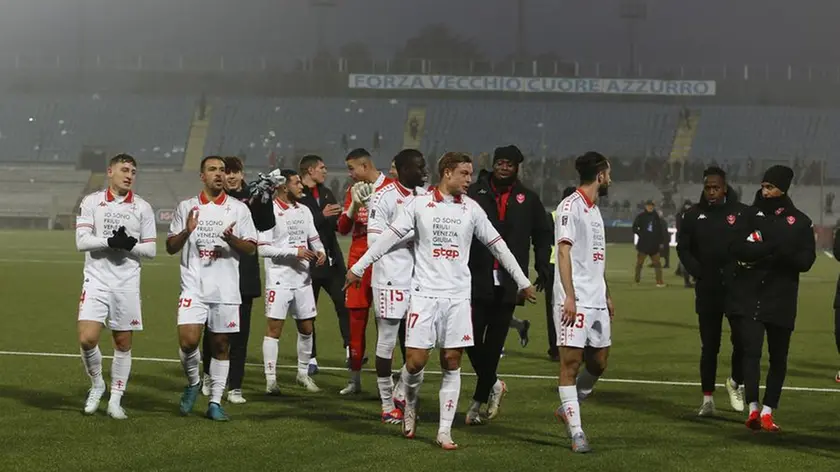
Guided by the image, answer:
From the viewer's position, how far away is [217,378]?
33.3 ft

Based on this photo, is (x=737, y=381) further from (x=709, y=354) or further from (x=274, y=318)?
(x=274, y=318)

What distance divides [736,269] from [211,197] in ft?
14.2

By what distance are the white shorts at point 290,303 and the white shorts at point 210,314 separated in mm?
1807

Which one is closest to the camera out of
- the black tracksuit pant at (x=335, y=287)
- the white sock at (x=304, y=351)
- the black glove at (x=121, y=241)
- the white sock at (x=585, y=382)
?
the white sock at (x=585, y=382)

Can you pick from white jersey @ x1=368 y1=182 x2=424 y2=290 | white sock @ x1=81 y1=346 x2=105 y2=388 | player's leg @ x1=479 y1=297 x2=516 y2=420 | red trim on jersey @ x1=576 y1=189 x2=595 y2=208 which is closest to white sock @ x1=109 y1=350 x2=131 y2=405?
white sock @ x1=81 y1=346 x2=105 y2=388

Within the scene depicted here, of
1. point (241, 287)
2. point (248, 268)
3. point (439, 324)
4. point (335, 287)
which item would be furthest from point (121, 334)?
point (335, 287)

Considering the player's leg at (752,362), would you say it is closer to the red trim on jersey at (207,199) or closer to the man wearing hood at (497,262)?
the man wearing hood at (497,262)

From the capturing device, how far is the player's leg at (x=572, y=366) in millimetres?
8734

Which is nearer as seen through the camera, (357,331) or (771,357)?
(771,357)

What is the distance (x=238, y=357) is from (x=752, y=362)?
14.3 ft

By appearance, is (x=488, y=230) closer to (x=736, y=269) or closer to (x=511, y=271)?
(x=511, y=271)

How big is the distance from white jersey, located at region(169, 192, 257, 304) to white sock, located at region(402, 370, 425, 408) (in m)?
1.82

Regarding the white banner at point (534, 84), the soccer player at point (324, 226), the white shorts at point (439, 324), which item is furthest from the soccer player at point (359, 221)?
the white banner at point (534, 84)

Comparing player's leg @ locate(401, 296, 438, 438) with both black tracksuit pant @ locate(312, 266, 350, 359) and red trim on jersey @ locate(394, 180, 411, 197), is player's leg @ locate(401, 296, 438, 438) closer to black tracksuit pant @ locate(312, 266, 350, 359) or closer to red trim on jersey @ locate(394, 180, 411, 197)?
red trim on jersey @ locate(394, 180, 411, 197)
